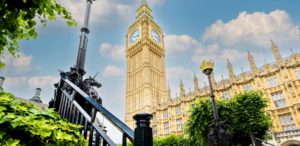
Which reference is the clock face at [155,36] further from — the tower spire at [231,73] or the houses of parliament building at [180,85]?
the tower spire at [231,73]

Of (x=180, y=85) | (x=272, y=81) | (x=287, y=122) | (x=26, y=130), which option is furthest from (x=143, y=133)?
(x=180, y=85)

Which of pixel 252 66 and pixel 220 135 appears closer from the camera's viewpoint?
pixel 220 135

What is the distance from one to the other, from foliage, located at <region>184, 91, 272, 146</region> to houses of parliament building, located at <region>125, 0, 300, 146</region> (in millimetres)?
6494

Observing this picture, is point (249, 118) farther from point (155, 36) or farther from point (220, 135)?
point (155, 36)

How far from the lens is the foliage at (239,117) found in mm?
15147

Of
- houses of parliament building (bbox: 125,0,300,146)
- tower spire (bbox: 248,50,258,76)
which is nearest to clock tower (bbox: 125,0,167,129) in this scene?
houses of parliament building (bbox: 125,0,300,146)

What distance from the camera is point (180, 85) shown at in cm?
3459

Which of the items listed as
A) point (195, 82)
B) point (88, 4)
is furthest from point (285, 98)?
point (88, 4)

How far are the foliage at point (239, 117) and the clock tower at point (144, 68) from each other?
25116 mm

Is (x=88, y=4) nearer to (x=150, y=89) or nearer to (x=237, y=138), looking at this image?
(x=237, y=138)

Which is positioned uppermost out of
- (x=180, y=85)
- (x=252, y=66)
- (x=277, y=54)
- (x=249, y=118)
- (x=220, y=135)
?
(x=277, y=54)

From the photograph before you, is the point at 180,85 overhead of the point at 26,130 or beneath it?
overhead

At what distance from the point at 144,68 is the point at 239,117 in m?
32.7

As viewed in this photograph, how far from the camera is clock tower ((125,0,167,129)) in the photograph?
43781mm
